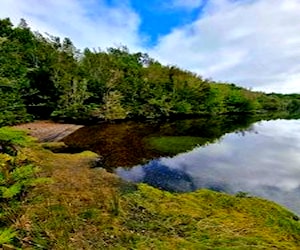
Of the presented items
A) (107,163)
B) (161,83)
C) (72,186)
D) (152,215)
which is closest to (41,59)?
(161,83)

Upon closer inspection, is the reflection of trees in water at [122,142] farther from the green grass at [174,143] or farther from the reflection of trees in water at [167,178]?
the reflection of trees in water at [167,178]

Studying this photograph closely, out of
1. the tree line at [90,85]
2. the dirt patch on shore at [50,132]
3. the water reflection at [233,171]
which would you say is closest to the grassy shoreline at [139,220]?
the water reflection at [233,171]

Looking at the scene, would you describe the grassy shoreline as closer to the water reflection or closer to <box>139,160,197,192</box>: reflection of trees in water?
<box>139,160,197,192</box>: reflection of trees in water

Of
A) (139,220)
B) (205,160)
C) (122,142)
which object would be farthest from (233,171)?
(139,220)

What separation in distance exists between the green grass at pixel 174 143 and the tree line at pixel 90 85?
12.2 meters

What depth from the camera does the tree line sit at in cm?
4003

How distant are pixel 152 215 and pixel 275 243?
2811mm

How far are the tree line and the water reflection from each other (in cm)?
1646

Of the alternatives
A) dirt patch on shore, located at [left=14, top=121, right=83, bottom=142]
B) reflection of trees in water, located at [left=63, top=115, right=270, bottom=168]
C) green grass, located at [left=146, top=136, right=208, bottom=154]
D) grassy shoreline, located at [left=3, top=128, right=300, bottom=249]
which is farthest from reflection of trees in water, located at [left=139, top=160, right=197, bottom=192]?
dirt patch on shore, located at [left=14, top=121, right=83, bottom=142]

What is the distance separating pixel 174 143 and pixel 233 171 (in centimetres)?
905

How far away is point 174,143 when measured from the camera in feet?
90.1

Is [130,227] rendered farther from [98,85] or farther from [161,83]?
[161,83]

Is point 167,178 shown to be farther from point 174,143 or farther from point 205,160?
point 174,143

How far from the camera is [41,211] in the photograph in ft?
27.1
